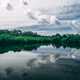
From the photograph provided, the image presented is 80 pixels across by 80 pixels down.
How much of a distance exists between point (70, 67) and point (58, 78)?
0.15 metres

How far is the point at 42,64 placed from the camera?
2.07m

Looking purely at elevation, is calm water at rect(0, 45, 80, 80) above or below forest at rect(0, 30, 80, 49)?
below

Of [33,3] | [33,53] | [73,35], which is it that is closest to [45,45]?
[33,53]

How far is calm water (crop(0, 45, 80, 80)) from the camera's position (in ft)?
6.71

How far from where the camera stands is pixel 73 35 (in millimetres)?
2066

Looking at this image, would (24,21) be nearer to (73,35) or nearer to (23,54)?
(23,54)

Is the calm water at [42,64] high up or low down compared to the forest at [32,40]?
down

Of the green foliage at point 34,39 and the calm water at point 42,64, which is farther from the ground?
the green foliage at point 34,39

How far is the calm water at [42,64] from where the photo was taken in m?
2.04

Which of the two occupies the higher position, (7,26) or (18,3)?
(18,3)

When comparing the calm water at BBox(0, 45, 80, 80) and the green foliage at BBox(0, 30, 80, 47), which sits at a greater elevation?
the green foliage at BBox(0, 30, 80, 47)

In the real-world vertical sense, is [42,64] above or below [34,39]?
below

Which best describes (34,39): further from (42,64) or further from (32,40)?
(42,64)

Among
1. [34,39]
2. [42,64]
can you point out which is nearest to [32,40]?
[34,39]
